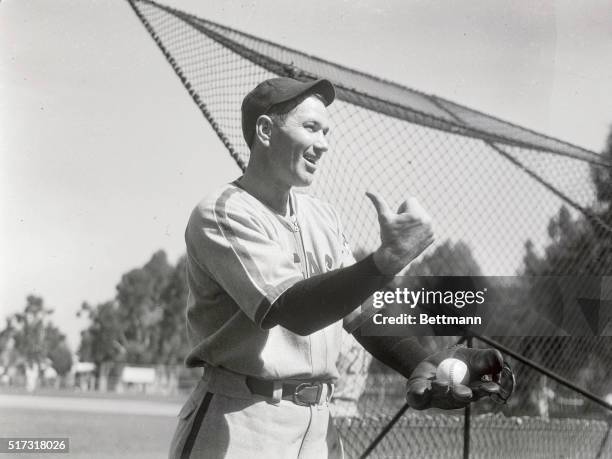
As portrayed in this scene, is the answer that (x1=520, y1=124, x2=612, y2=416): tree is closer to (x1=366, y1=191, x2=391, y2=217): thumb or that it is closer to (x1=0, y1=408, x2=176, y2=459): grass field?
(x1=0, y1=408, x2=176, y2=459): grass field

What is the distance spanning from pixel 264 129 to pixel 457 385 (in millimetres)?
509

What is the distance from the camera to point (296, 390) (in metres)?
1.41

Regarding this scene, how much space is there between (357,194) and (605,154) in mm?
1400

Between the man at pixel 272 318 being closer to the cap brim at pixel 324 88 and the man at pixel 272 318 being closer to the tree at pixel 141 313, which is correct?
the cap brim at pixel 324 88

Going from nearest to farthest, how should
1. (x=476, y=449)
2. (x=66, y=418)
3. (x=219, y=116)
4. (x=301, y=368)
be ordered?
(x=301, y=368) < (x=219, y=116) < (x=476, y=449) < (x=66, y=418)

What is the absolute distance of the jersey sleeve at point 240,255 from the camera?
4.27 ft

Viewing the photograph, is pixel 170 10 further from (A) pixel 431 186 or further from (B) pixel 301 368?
(B) pixel 301 368

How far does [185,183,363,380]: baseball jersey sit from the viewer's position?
1329 mm

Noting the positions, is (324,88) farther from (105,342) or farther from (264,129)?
(105,342)

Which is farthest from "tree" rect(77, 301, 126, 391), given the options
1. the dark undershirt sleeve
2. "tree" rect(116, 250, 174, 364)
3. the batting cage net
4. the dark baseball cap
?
the dark undershirt sleeve

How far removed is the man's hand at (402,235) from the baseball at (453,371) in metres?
0.27

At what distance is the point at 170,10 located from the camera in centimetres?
272

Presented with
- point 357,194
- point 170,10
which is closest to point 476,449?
point 357,194

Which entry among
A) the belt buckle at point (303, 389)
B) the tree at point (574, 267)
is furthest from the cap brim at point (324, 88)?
the tree at point (574, 267)
